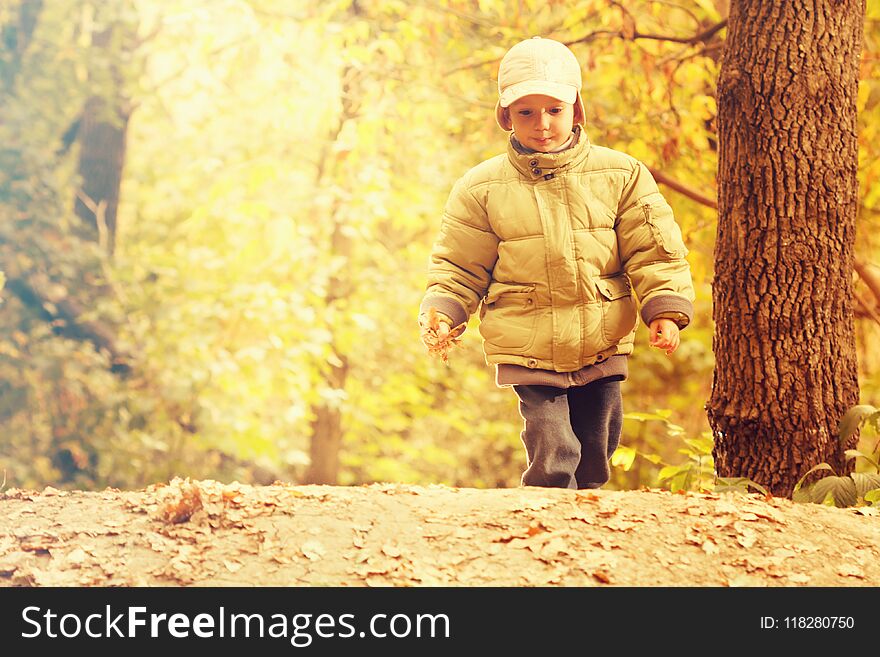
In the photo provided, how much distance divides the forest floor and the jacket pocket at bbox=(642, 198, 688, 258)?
958 millimetres

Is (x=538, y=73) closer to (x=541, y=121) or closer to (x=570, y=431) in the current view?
(x=541, y=121)

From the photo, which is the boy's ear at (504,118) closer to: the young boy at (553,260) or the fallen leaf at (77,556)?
the young boy at (553,260)

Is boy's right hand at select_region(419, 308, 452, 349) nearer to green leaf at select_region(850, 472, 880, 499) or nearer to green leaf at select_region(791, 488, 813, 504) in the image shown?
green leaf at select_region(791, 488, 813, 504)

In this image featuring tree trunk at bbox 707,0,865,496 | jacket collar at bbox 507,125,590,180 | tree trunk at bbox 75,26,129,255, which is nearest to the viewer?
jacket collar at bbox 507,125,590,180

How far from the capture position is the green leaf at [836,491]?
3743 millimetres

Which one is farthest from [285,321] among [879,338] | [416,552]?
[416,552]

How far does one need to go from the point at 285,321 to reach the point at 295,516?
24.8 feet

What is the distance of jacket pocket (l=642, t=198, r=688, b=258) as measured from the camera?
353cm

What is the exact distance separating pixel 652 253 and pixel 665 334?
0.33 meters

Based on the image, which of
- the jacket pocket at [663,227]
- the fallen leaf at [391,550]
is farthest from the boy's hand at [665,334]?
the fallen leaf at [391,550]

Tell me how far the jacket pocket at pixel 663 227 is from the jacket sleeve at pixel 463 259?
0.61 m

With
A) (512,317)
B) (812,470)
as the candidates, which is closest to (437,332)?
(512,317)

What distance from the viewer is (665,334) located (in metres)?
3.44

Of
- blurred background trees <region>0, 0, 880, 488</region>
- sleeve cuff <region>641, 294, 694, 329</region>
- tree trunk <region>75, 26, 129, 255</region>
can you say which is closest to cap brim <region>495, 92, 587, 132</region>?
sleeve cuff <region>641, 294, 694, 329</region>
